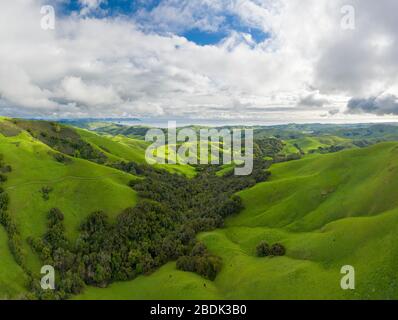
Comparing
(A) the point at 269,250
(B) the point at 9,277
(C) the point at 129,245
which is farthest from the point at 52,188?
(A) the point at 269,250

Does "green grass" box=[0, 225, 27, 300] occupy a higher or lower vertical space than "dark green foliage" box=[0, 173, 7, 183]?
lower

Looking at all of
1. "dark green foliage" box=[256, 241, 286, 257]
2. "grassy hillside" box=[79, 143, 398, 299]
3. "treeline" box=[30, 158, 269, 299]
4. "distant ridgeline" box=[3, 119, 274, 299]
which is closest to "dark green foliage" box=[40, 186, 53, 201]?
"distant ridgeline" box=[3, 119, 274, 299]

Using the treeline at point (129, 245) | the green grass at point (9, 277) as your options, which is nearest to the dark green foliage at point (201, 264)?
the treeline at point (129, 245)

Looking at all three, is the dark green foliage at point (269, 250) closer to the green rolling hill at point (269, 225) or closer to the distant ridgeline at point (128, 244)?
the green rolling hill at point (269, 225)

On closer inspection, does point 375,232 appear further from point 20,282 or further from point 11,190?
point 11,190

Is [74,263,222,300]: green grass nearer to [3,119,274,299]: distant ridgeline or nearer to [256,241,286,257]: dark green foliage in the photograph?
[3,119,274,299]: distant ridgeline

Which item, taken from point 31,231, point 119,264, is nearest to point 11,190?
point 31,231

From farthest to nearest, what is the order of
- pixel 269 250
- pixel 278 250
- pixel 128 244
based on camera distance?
pixel 128 244
pixel 269 250
pixel 278 250

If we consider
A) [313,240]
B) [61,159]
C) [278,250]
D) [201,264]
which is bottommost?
[201,264]

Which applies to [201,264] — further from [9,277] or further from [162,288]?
[9,277]
